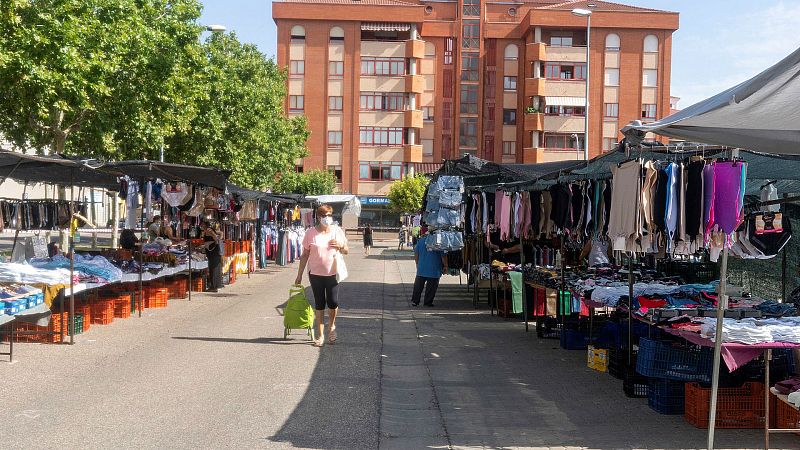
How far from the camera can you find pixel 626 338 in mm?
10203

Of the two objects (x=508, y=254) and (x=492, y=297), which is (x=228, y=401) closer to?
(x=492, y=297)

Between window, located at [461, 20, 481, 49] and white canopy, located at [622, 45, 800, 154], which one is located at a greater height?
window, located at [461, 20, 481, 49]

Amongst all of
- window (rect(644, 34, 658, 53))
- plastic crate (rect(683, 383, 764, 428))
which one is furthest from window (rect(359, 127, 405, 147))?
plastic crate (rect(683, 383, 764, 428))

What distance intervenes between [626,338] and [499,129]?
64.2 metres

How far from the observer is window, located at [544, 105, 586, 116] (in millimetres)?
69812

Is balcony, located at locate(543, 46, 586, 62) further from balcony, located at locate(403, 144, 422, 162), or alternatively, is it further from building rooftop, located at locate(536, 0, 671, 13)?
balcony, located at locate(403, 144, 422, 162)

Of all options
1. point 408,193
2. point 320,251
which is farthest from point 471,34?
point 320,251

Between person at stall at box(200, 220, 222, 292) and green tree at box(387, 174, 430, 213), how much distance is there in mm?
40917

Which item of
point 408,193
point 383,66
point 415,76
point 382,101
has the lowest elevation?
point 408,193

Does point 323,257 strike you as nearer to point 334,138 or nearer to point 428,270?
point 428,270

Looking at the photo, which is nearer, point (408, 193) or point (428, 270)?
point (428, 270)

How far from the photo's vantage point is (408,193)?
62.7 meters

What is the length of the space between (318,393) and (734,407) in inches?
163

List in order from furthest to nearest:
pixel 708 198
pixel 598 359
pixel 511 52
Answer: pixel 511 52
pixel 598 359
pixel 708 198
